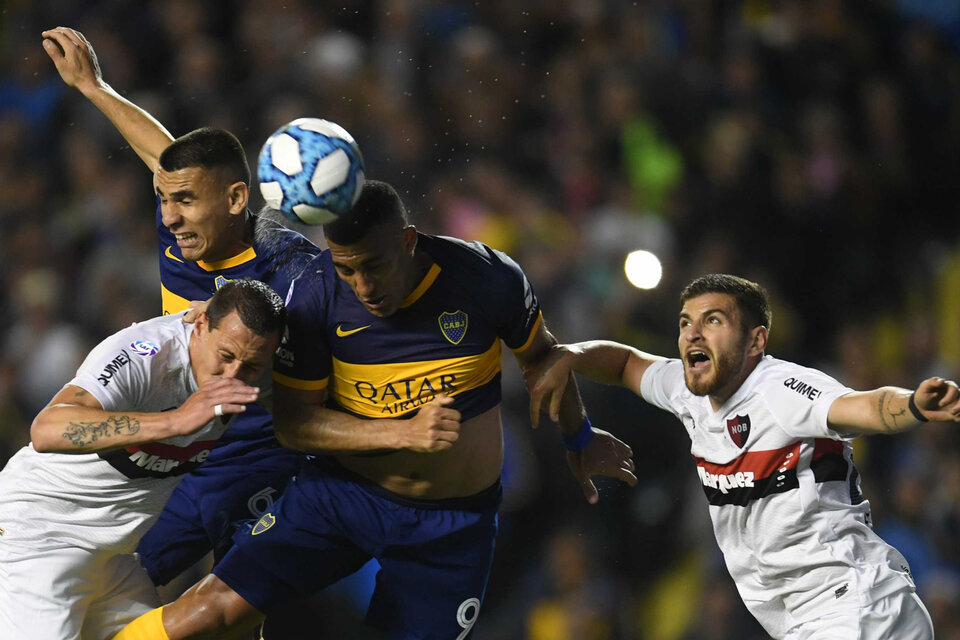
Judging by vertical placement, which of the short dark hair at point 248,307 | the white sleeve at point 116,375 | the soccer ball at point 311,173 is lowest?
the white sleeve at point 116,375

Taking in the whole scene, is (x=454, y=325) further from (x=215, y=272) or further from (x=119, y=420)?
(x=119, y=420)

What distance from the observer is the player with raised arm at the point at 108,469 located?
397 centimetres

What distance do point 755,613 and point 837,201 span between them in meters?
4.71

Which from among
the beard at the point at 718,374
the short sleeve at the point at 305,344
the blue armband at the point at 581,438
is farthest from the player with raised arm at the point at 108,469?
the beard at the point at 718,374

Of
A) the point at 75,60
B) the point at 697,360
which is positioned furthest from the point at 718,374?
the point at 75,60

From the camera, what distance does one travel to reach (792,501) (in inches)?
165

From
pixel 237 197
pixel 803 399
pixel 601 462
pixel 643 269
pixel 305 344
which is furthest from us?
pixel 643 269

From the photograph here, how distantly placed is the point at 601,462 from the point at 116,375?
2.07m

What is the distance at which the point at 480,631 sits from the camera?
721 centimetres

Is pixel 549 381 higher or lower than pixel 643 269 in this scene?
higher

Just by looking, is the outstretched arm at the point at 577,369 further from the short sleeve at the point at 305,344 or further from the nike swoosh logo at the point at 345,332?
the short sleeve at the point at 305,344

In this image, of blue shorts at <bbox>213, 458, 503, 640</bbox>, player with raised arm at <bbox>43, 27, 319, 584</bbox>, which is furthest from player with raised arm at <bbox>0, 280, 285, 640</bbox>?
player with raised arm at <bbox>43, 27, 319, 584</bbox>

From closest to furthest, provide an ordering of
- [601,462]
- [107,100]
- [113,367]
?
[113,367] < [601,462] < [107,100]

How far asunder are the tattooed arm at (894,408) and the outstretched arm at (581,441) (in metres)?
1.16
